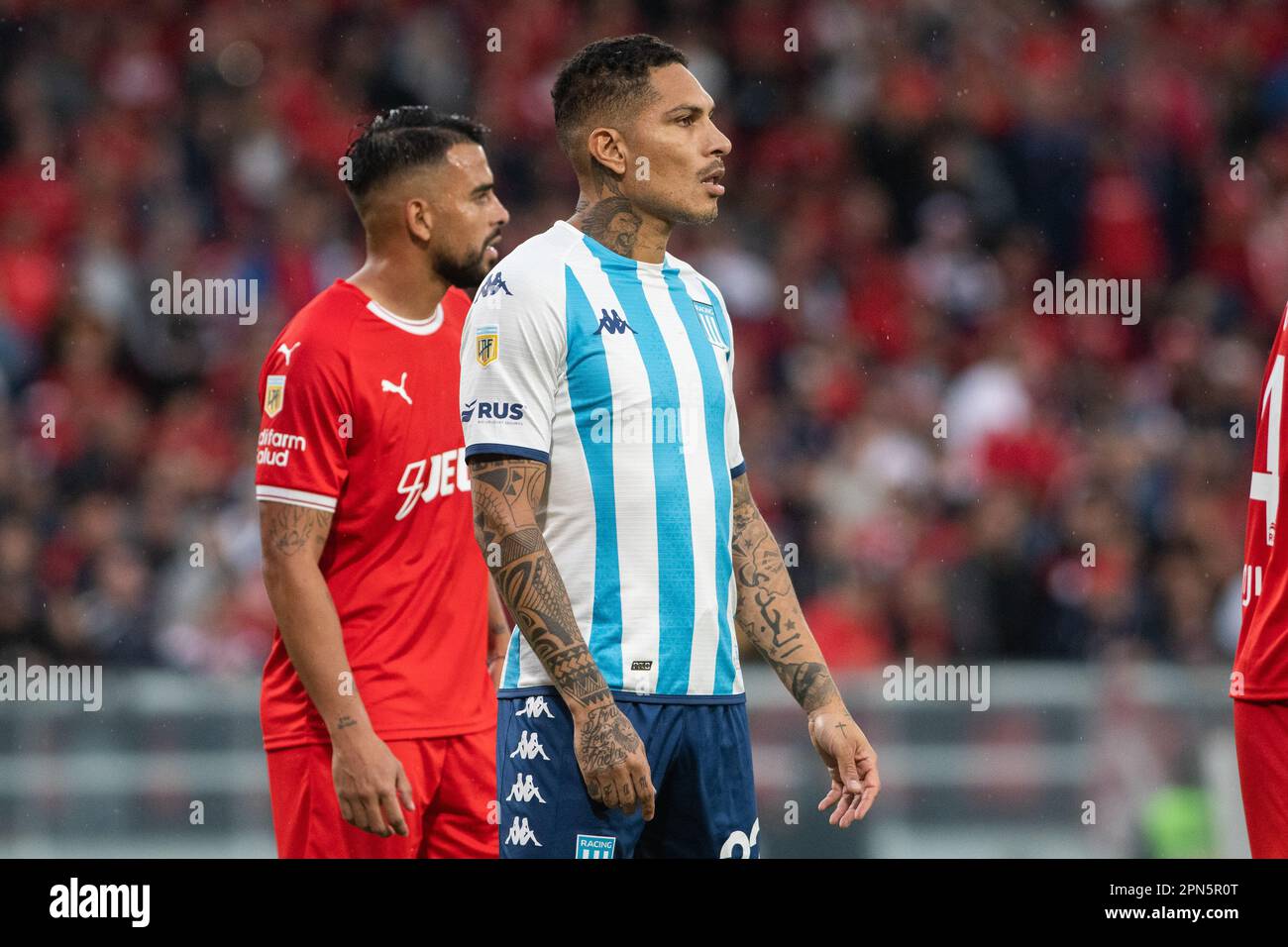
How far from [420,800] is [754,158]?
790cm

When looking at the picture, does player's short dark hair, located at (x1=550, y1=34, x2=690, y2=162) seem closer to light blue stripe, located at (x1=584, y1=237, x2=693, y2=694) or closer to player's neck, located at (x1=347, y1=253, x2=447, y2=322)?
light blue stripe, located at (x1=584, y1=237, x2=693, y2=694)

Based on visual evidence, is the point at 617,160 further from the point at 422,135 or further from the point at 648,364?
the point at 422,135

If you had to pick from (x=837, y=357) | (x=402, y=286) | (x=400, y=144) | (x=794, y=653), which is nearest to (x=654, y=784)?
(x=794, y=653)

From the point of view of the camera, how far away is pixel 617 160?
360 cm

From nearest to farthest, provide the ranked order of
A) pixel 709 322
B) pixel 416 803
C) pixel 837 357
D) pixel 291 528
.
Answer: pixel 709 322, pixel 291 528, pixel 416 803, pixel 837 357

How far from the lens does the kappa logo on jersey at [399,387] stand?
4137 mm

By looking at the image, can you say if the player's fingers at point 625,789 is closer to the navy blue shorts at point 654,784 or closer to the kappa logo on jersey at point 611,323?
the navy blue shorts at point 654,784

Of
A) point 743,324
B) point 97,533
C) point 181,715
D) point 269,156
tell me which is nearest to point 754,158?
point 743,324

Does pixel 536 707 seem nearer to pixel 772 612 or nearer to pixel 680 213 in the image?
pixel 772 612

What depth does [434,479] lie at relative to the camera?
4.17 meters

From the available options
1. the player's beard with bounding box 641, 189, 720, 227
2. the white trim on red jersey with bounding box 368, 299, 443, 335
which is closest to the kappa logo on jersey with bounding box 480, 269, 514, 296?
the player's beard with bounding box 641, 189, 720, 227

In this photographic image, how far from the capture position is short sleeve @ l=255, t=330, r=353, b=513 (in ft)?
13.1

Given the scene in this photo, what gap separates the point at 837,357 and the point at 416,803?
6.28 metres

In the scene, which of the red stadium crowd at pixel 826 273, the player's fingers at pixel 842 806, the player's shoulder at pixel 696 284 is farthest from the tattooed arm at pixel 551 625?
the red stadium crowd at pixel 826 273
